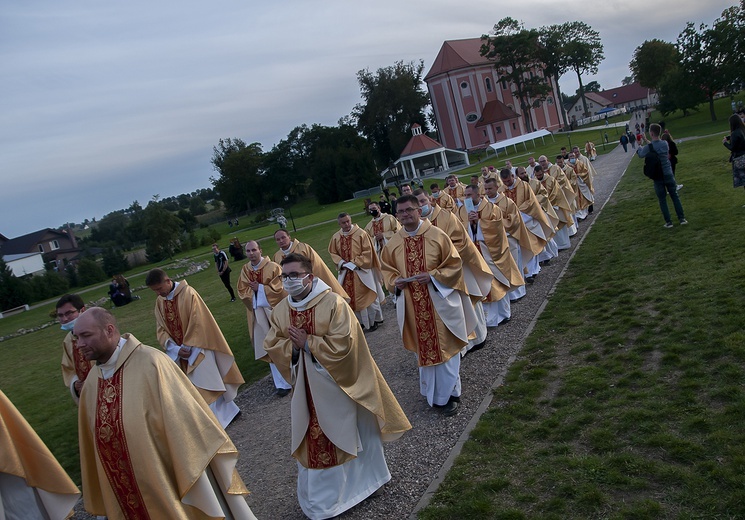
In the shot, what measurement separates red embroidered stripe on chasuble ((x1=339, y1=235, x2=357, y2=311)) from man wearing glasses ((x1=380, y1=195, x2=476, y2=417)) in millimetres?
4246

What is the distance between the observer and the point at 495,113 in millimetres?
78812

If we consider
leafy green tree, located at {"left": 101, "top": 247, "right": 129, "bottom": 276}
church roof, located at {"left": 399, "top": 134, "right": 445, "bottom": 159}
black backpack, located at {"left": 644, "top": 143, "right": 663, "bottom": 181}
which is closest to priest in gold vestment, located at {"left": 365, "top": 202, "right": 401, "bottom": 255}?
black backpack, located at {"left": 644, "top": 143, "right": 663, "bottom": 181}

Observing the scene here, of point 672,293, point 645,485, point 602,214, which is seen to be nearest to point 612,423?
point 645,485

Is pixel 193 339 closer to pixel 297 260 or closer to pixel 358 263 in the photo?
pixel 297 260

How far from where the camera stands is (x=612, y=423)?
575 centimetres

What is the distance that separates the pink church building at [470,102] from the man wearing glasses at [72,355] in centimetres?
7515

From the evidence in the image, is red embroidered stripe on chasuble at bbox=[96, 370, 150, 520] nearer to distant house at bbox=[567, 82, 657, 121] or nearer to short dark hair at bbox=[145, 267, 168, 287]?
short dark hair at bbox=[145, 267, 168, 287]

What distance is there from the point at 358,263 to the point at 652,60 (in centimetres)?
9651

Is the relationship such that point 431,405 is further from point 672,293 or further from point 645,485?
point 672,293

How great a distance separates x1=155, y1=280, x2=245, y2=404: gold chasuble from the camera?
823 cm

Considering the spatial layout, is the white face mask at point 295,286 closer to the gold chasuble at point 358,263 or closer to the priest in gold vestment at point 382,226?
the gold chasuble at point 358,263

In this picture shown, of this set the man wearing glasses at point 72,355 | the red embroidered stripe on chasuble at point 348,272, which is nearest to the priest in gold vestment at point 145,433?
the man wearing glasses at point 72,355

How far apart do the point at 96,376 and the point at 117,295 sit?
26765mm

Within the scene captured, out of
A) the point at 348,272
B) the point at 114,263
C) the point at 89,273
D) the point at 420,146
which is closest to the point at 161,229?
the point at 114,263
